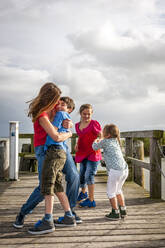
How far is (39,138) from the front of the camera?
364cm

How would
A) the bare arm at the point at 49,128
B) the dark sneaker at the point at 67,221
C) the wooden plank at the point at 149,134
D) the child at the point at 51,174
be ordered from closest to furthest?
1. the bare arm at the point at 49,128
2. the child at the point at 51,174
3. the dark sneaker at the point at 67,221
4. the wooden plank at the point at 149,134

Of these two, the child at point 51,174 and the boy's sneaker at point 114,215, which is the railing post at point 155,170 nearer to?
the boy's sneaker at point 114,215

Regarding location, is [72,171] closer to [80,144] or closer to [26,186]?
[80,144]

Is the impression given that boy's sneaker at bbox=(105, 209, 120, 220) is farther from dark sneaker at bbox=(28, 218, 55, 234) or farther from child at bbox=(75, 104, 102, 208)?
dark sneaker at bbox=(28, 218, 55, 234)

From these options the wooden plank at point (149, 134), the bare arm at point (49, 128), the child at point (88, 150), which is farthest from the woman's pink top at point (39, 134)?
the wooden plank at point (149, 134)

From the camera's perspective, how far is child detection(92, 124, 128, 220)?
13.6 ft

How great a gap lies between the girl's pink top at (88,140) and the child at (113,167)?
18.9 inches

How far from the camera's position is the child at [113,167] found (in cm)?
415

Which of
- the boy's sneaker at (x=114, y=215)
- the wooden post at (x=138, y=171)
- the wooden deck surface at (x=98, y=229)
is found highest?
the wooden post at (x=138, y=171)

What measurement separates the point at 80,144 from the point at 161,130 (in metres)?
1.48

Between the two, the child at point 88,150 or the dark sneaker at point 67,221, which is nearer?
the dark sneaker at point 67,221

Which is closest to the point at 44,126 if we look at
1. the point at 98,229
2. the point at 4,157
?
→ the point at 98,229

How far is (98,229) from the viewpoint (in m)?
3.67

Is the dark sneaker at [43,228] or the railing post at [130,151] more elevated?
the railing post at [130,151]
